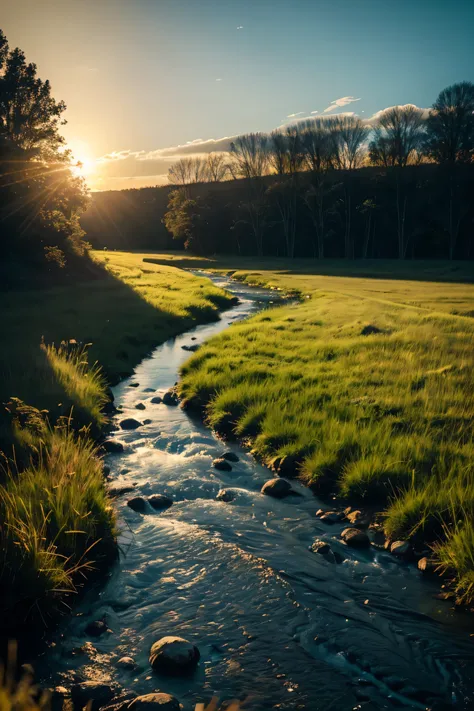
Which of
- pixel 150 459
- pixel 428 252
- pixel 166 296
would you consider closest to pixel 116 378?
pixel 150 459

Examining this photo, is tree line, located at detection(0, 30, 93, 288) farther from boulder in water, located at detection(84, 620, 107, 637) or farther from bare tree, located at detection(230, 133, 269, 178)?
bare tree, located at detection(230, 133, 269, 178)

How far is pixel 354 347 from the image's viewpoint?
15.9 meters

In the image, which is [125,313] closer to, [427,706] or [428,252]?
[427,706]

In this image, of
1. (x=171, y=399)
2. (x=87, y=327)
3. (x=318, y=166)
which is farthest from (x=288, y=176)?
(x=171, y=399)

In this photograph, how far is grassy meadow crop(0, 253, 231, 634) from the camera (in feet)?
16.9

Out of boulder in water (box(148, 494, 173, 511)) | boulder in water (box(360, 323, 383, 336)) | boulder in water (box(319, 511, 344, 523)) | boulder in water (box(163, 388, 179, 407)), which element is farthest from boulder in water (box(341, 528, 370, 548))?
boulder in water (box(360, 323, 383, 336))

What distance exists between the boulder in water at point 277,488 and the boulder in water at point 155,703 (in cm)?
418

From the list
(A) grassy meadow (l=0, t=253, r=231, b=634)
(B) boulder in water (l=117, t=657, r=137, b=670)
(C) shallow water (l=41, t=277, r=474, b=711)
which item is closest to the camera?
(C) shallow water (l=41, t=277, r=474, b=711)

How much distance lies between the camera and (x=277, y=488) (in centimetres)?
817

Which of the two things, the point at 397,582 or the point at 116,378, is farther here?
the point at 116,378

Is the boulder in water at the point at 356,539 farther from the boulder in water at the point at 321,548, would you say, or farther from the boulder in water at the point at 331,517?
the boulder in water at the point at 331,517

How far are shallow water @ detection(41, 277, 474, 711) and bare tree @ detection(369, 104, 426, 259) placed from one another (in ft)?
216

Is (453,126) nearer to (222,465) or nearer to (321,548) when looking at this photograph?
(222,465)

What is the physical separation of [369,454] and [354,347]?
7.75 metres
